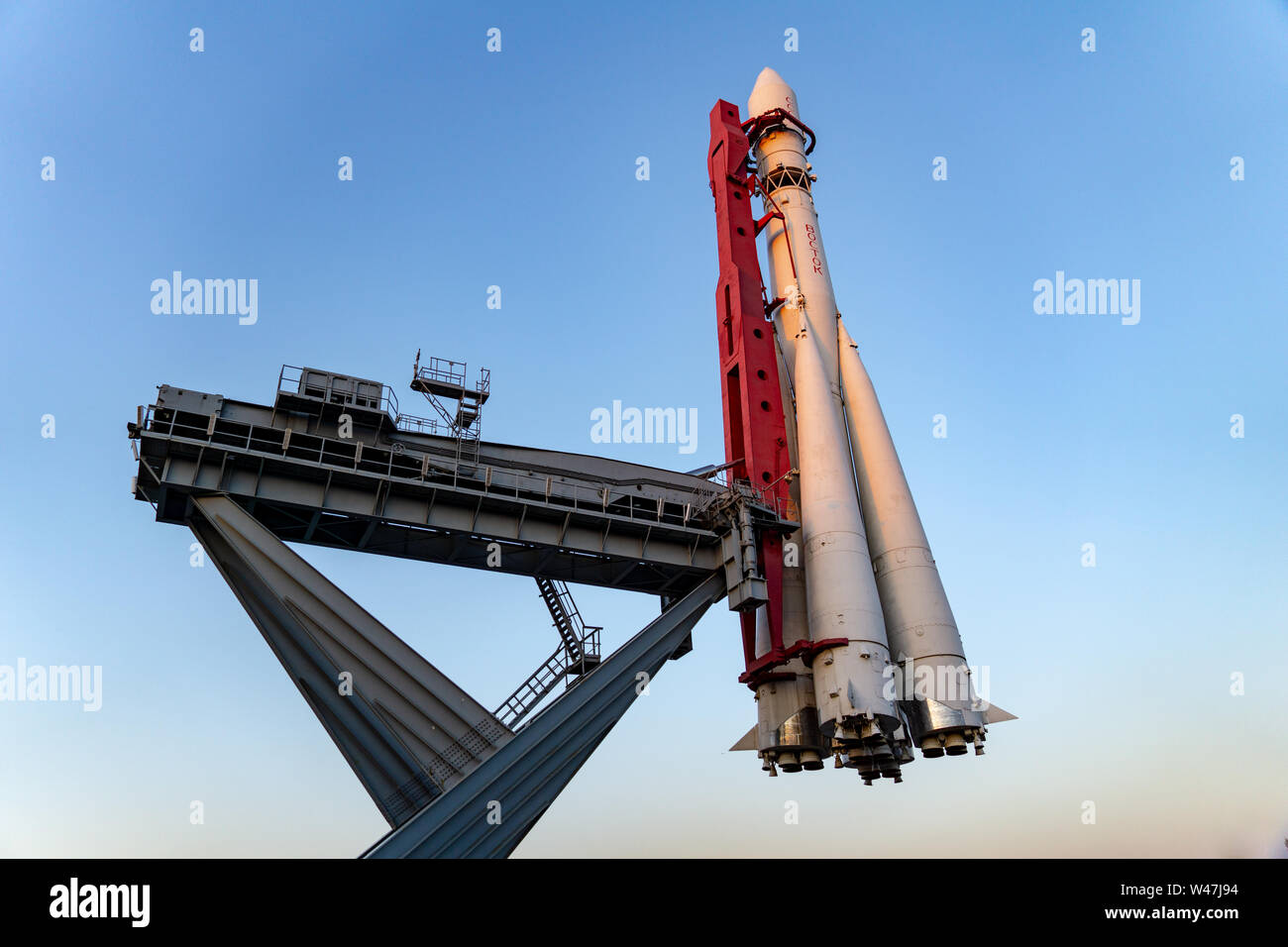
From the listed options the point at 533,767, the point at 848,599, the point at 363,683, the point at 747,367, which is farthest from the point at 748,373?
the point at 363,683

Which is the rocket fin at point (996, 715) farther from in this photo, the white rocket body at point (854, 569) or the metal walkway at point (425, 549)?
the metal walkway at point (425, 549)

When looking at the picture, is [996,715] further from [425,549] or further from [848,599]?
[425,549]

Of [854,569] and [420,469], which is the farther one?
[854,569]

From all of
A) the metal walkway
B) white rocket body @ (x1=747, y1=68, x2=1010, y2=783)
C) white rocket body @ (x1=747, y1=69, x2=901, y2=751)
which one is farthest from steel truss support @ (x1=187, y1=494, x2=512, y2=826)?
white rocket body @ (x1=747, y1=68, x2=1010, y2=783)

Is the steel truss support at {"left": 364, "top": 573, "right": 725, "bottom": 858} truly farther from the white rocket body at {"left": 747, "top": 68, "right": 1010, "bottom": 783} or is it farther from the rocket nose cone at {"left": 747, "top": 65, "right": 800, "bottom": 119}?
the rocket nose cone at {"left": 747, "top": 65, "right": 800, "bottom": 119}

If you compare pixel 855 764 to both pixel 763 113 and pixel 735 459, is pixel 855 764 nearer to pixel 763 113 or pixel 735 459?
pixel 735 459
